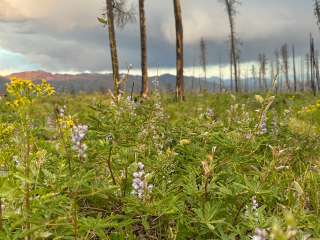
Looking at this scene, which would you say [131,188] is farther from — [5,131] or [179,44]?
[179,44]

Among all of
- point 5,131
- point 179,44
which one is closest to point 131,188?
point 5,131

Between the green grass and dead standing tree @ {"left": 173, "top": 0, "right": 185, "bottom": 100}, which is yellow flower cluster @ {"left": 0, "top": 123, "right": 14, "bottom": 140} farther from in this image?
dead standing tree @ {"left": 173, "top": 0, "right": 185, "bottom": 100}

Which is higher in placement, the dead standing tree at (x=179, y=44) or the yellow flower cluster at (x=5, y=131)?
the dead standing tree at (x=179, y=44)

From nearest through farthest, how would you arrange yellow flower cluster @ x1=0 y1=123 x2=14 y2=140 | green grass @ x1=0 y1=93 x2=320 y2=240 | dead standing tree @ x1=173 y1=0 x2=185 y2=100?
green grass @ x1=0 y1=93 x2=320 y2=240 < yellow flower cluster @ x1=0 y1=123 x2=14 y2=140 < dead standing tree @ x1=173 y1=0 x2=185 y2=100

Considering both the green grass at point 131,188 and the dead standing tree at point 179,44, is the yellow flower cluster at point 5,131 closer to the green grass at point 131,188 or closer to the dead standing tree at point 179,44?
the green grass at point 131,188

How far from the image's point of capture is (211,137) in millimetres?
3797

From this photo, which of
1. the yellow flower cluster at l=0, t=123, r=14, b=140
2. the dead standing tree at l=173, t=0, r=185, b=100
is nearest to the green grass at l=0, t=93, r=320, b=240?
the yellow flower cluster at l=0, t=123, r=14, b=140

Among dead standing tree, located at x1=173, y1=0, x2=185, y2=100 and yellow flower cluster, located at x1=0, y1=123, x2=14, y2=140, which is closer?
yellow flower cluster, located at x1=0, y1=123, x2=14, y2=140

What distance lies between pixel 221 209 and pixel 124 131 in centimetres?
84

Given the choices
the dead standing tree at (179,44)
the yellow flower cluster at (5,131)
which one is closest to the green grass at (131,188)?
the yellow flower cluster at (5,131)

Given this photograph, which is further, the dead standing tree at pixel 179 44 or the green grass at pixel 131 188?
the dead standing tree at pixel 179 44

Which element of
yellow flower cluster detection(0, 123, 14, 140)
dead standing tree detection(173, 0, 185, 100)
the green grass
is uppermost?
dead standing tree detection(173, 0, 185, 100)

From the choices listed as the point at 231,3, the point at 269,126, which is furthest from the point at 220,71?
the point at 269,126

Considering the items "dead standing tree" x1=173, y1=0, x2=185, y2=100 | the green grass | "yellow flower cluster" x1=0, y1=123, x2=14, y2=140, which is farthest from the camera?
"dead standing tree" x1=173, y1=0, x2=185, y2=100
